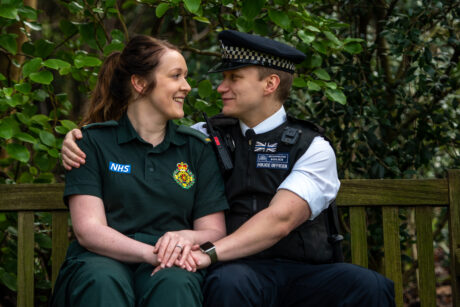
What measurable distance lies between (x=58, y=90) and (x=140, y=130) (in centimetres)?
335

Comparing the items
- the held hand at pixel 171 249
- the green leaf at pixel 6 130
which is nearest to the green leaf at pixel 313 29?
the held hand at pixel 171 249

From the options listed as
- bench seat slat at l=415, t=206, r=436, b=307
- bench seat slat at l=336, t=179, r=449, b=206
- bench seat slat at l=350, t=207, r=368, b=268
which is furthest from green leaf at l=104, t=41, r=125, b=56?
bench seat slat at l=415, t=206, r=436, b=307

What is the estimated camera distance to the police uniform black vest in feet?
8.66

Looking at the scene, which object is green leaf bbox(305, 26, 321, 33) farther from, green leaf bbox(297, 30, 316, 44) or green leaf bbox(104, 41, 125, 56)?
green leaf bbox(104, 41, 125, 56)

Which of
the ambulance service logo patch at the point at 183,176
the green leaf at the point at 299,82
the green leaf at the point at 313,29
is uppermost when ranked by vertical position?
the green leaf at the point at 313,29

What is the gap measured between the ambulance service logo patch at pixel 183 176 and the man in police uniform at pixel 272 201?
0.20m

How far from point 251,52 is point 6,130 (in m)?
1.26

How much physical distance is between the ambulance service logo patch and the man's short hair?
0.63 m

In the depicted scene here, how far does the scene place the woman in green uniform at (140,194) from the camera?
2.19 metres

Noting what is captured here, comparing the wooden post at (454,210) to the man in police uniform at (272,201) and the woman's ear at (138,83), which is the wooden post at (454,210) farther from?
the woman's ear at (138,83)

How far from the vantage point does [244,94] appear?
2855 mm

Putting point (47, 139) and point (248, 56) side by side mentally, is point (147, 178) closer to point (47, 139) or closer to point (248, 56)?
point (47, 139)

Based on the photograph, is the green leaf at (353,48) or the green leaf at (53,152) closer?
the green leaf at (53,152)

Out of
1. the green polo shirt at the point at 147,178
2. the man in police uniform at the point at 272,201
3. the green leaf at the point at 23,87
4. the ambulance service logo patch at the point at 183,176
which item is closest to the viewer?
the man in police uniform at the point at 272,201
